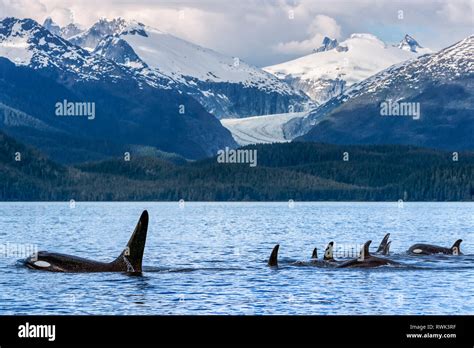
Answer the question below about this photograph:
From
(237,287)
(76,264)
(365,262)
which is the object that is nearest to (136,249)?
(76,264)

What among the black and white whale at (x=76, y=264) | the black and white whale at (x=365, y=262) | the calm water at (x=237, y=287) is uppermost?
the black and white whale at (x=76, y=264)

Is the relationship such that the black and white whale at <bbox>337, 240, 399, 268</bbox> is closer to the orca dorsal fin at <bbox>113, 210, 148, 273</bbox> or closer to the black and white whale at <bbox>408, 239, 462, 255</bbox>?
the black and white whale at <bbox>408, 239, 462, 255</bbox>

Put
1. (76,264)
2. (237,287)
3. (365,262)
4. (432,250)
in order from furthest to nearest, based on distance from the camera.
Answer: (432,250) < (365,262) < (76,264) < (237,287)

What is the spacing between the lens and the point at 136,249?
59781 mm

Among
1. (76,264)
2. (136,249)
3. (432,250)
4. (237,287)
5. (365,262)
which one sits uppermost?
(136,249)

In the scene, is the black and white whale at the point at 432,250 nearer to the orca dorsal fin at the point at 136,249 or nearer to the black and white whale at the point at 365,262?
the black and white whale at the point at 365,262

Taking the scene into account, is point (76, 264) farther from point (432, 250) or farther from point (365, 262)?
point (432, 250)

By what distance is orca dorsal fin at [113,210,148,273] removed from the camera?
2199 inches

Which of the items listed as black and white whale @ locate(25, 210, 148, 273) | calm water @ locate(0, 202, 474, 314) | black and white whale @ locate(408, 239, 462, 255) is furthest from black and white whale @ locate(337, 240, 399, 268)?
black and white whale @ locate(25, 210, 148, 273)

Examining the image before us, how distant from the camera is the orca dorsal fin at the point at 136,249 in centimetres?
5584

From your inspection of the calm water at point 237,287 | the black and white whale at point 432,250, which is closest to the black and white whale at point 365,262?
the calm water at point 237,287
